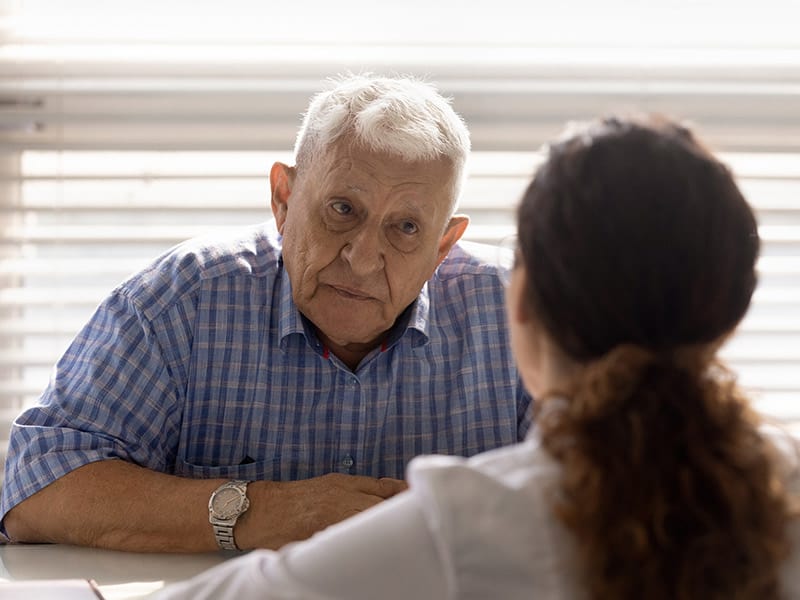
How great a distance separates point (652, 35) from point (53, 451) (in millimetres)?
1768

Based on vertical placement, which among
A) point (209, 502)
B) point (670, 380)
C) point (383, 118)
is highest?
point (383, 118)

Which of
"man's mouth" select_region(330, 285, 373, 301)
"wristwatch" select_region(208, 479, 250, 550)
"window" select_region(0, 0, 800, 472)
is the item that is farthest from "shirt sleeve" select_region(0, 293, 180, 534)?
"window" select_region(0, 0, 800, 472)

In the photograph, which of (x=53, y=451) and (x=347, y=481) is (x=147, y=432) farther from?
(x=347, y=481)

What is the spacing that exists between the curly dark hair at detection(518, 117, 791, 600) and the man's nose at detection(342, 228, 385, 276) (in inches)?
32.5

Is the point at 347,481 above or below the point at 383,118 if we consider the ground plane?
below

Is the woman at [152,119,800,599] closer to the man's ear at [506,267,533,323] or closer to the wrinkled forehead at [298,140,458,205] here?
the man's ear at [506,267,533,323]

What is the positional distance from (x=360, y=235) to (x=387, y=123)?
0.20 m

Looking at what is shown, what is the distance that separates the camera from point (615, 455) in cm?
91

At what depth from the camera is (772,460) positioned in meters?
0.95

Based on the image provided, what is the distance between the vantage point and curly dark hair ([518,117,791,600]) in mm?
896

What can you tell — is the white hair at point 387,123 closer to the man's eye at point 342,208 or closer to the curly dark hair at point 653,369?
the man's eye at point 342,208

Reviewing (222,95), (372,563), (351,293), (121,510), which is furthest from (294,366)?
(372,563)

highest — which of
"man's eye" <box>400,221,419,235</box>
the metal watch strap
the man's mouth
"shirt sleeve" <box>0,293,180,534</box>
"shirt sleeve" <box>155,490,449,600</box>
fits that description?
"man's eye" <box>400,221,419,235</box>

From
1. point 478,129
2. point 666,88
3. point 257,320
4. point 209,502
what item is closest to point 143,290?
point 257,320
